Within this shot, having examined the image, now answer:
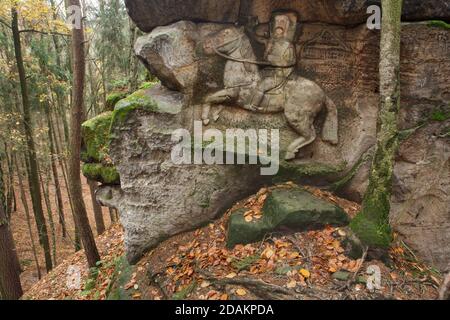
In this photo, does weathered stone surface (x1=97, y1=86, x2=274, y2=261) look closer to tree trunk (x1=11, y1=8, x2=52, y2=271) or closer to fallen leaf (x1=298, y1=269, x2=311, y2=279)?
fallen leaf (x1=298, y1=269, x2=311, y2=279)

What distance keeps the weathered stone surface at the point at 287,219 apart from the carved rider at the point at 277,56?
2.07 meters

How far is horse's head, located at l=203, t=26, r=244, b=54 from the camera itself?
253 inches

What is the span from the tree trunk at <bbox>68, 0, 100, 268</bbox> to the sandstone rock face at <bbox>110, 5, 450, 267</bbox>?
A: 1.80 m

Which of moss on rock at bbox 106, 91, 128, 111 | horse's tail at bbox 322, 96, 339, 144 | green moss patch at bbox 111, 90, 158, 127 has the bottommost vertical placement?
horse's tail at bbox 322, 96, 339, 144

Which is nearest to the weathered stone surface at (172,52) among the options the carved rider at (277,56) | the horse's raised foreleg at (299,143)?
the carved rider at (277,56)

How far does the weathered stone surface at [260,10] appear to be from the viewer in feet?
19.4

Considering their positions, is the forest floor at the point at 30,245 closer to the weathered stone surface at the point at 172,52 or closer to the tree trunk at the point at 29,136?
the tree trunk at the point at 29,136

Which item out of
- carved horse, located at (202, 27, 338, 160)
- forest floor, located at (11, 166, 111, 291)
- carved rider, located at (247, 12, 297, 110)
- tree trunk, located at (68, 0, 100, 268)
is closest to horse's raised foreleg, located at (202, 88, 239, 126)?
carved horse, located at (202, 27, 338, 160)

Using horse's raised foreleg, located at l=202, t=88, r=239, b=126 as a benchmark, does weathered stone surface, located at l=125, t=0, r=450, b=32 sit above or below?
above

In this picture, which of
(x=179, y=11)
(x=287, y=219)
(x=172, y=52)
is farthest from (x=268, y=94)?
(x=287, y=219)

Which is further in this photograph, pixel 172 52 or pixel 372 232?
pixel 172 52

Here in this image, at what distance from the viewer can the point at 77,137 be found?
772 centimetres

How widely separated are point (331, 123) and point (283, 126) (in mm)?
968

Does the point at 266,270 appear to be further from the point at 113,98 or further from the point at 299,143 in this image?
the point at 113,98
